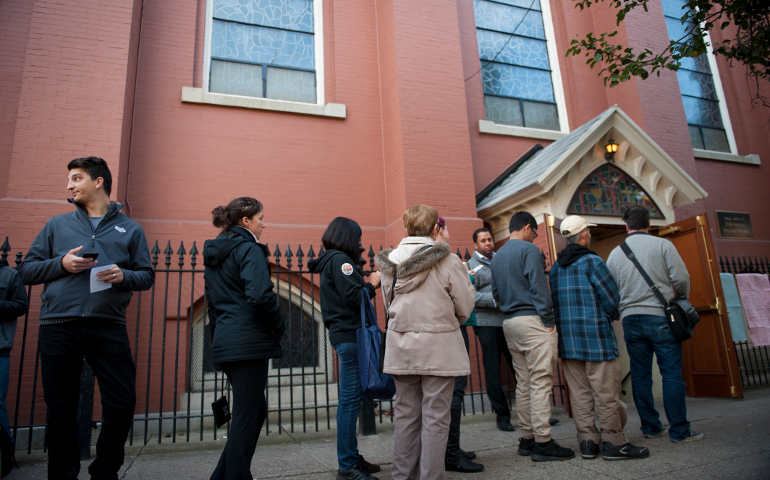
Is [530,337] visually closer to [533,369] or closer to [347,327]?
[533,369]

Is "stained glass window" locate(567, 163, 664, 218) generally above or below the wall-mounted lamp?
below

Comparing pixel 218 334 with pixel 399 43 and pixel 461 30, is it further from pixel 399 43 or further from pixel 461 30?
pixel 461 30

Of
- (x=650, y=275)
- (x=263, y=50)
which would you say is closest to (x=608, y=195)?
(x=650, y=275)

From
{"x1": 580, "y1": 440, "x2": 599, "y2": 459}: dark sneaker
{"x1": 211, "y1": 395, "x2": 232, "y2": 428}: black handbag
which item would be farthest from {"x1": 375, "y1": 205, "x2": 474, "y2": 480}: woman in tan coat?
{"x1": 580, "y1": 440, "x2": 599, "y2": 459}: dark sneaker

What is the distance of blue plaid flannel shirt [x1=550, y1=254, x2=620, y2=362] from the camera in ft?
12.5

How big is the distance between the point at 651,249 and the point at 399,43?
18.0 ft

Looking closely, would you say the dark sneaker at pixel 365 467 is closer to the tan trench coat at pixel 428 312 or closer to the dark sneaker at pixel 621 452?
the tan trench coat at pixel 428 312

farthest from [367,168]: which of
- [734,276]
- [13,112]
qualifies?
[734,276]

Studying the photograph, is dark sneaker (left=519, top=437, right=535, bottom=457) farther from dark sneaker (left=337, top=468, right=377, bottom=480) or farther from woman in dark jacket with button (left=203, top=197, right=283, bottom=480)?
woman in dark jacket with button (left=203, top=197, right=283, bottom=480)

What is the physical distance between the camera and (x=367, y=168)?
817 centimetres

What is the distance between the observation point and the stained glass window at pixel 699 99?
35.5 feet

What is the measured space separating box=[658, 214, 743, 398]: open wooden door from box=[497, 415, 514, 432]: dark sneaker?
3.57m

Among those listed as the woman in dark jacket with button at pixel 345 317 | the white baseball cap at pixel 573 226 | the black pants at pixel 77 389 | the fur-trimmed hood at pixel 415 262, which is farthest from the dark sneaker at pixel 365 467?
the white baseball cap at pixel 573 226

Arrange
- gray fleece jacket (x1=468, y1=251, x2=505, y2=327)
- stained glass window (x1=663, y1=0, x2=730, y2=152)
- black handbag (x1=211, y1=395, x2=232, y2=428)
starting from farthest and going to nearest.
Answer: stained glass window (x1=663, y1=0, x2=730, y2=152) → gray fleece jacket (x1=468, y1=251, x2=505, y2=327) → black handbag (x1=211, y1=395, x2=232, y2=428)
